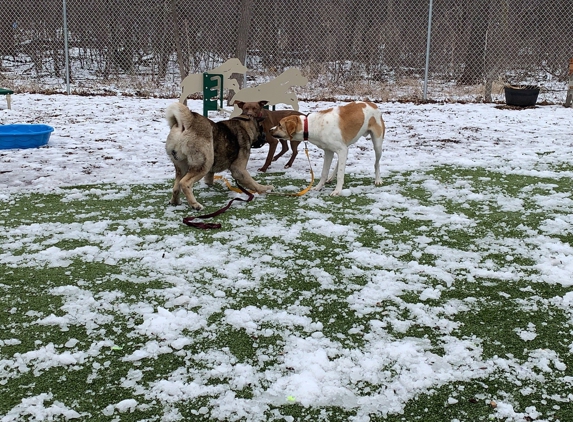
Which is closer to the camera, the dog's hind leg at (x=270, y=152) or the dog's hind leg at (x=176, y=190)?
the dog's hind leg at (x=176, y=190)

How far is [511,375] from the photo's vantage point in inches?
97.3

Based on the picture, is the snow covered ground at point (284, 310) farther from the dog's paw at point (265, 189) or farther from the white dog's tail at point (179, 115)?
the white dog's tail at point (179, 115)

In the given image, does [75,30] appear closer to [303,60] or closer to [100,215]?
[303,60]

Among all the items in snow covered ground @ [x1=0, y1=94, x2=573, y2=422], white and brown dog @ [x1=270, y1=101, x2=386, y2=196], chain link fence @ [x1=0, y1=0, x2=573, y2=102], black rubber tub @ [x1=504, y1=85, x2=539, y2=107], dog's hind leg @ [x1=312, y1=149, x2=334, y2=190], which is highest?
chain link fence @ [x1=0, y1=0, x2=573, y2=102]

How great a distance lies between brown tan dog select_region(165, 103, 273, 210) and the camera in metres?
4.79

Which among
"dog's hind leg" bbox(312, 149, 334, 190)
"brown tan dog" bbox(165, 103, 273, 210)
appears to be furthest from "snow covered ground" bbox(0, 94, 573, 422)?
"brown tan dog" bbox(165, 103, 273, 210)

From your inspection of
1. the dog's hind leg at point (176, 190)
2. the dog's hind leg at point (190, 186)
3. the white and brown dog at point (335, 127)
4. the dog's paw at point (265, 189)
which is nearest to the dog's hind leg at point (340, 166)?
the white and brown dog at point (335, 127)

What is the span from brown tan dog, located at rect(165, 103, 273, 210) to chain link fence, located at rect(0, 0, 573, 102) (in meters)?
8.55

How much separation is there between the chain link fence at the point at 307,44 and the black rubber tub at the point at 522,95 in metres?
1.86

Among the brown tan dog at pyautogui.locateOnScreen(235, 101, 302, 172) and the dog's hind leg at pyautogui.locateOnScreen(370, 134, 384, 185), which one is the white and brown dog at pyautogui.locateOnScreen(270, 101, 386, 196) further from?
the brown tan dog at pyautogui.locateOnScreen(235, 101, 302, 172)

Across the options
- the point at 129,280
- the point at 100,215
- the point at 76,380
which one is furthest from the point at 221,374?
the point at 100,215

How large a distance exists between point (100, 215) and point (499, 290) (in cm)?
338

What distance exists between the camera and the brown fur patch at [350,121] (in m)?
5.31

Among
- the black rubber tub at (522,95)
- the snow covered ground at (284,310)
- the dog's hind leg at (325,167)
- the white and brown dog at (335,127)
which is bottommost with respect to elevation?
the snow covered ground at (284,310)
